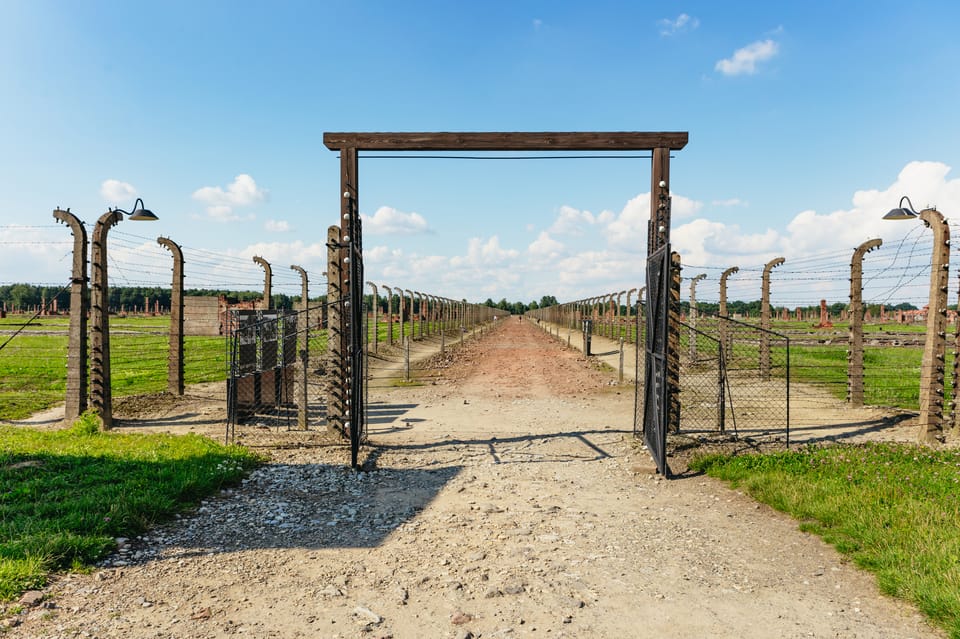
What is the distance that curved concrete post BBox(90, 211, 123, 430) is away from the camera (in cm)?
921

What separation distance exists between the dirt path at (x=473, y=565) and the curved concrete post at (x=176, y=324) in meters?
5.35

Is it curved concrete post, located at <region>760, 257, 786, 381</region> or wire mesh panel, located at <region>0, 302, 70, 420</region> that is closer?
wire mesh panel, located at <region>0, 302, 70, 420</region>

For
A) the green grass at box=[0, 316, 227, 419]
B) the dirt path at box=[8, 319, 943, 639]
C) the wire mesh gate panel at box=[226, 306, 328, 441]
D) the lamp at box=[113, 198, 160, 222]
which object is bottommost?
the dirt path at box=[8, 319, 943, 639]

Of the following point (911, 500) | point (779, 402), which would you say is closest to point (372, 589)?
point (911, 500)

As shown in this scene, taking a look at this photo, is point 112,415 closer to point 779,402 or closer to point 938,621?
point 938,621

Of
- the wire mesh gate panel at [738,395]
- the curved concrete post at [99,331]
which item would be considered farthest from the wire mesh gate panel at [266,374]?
the wire mesh gate panel at [738,395]

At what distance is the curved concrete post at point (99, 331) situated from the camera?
921 cm

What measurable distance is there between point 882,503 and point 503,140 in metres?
6.14

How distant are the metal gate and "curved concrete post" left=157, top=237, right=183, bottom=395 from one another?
8.90 meters

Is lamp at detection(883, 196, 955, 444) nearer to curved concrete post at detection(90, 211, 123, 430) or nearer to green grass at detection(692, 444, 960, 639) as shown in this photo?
green grass at detection(692, 444, 960, 639)

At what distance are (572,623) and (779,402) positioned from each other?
10.1 metres

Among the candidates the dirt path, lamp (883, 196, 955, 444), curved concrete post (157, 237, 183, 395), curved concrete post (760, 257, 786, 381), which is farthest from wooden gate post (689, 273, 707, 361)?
curved concrete post (157, 237, 183, 395)

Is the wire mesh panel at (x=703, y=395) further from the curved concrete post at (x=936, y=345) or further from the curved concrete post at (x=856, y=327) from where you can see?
the curved concrete post at (x=936, y=345)

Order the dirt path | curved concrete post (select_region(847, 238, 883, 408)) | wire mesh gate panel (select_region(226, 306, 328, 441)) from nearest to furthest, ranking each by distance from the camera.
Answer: the dirt path, wire mesh gate panel (select_region(226, 306, 328, 441)), curved concrete post (select_region(847, 238, 883, 408))
